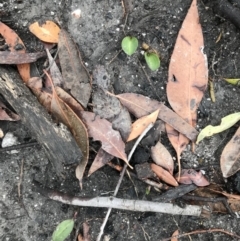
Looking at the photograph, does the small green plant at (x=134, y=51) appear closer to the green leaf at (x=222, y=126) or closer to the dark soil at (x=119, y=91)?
the dark soil at (x=119, y=91)

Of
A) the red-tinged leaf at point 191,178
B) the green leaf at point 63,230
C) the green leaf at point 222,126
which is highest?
the green leaf at point 222,126

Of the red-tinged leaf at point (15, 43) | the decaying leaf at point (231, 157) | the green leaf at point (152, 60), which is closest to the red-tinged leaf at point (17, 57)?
the red-tinged leaf at point (15, 43)

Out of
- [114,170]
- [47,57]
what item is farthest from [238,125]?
[47,57]

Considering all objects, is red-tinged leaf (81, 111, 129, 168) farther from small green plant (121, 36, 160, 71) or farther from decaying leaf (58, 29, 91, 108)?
small green plant (121, 36, 160, 71)

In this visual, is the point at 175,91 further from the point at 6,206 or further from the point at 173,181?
the point at 6,206

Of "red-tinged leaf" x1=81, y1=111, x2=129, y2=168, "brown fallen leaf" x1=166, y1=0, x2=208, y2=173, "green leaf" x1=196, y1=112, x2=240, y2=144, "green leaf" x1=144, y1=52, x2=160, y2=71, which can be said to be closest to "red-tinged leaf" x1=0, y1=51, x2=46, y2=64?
"red-tinged leaf" x1=81, y1=111, x2=129, y2=168

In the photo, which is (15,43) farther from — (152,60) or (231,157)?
(231,157)

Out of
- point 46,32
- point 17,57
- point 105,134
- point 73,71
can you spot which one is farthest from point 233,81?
point 17,57
